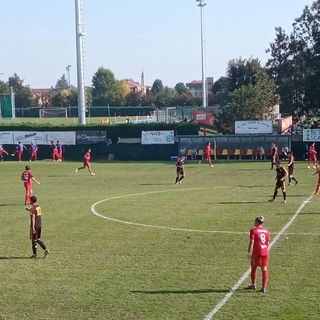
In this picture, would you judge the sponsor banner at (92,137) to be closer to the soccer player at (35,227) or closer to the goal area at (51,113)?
the soccer player at (35,227)

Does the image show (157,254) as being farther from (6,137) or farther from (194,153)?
(6,137)

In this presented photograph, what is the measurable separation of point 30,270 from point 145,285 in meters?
3.46

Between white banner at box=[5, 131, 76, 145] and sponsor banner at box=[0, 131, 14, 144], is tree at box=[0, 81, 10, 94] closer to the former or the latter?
sponsor banner at box=[0, 131, 14, 144]

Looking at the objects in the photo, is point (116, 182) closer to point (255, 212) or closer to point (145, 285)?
point (255, 212)

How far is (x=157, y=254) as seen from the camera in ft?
59.8

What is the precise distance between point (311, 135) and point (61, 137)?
912 inches

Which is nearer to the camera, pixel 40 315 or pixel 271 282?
pixel 40 315

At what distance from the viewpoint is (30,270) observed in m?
16.7

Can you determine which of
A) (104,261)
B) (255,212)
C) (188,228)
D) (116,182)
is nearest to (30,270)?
(104,261)

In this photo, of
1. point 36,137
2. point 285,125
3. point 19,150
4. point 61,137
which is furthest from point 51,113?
point 285,125

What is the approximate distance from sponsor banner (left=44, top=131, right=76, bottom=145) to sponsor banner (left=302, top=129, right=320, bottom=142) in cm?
2131

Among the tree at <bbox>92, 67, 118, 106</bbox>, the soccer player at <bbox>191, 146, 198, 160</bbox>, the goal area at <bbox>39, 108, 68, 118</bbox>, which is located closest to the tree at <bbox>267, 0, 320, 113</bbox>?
the soccer player at <bbox>191, 146, 198, 160</bbox>

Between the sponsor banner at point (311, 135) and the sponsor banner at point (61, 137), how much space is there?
69.9 feet

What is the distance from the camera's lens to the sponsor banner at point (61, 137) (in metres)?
62.3
